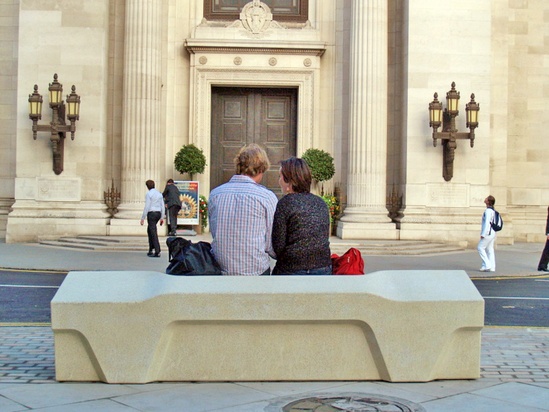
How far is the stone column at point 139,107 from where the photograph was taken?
75.3ft

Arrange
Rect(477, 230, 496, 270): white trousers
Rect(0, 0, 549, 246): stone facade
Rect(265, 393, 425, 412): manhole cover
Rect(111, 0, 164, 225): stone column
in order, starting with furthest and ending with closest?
Rect(111, 0, 164, 225): stone column → Rect(0, 0, 549, 246): stone facade → Rect(477, 230, 496, 270): white trousers → Rect(265, 393, 425, 412): manhole cover

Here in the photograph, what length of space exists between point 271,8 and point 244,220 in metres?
19.0

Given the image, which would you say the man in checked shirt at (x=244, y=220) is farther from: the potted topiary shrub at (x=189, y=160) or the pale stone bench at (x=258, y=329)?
the potted topiary shrub at (x=189, y=160)

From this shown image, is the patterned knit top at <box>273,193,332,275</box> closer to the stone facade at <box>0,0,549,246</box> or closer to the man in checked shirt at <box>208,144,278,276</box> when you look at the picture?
the man in checked shirt at <box>208,144,278,276</box>

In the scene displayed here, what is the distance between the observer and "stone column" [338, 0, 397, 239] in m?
23.0

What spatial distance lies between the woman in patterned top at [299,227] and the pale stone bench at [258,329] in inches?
14.9

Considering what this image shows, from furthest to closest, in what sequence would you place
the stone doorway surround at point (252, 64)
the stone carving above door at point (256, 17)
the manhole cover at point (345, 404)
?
the stone carving above door at point (256, 17), the stone doorway surround at point (252, 64), the manhole cover at point (345, 404)

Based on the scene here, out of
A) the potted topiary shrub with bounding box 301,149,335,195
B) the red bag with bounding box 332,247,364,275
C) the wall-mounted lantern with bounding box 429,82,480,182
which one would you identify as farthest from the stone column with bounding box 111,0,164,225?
the red bag with bounding box 332,247,364,275

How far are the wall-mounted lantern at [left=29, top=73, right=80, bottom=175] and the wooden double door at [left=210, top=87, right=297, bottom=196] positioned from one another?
14.9ft

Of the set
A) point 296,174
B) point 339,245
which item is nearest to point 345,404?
point 296,174

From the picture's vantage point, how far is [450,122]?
2267 centimetres

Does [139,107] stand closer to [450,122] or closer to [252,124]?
[252,124]

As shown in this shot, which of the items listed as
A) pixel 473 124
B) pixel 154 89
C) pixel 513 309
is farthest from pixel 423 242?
pixel 513 309

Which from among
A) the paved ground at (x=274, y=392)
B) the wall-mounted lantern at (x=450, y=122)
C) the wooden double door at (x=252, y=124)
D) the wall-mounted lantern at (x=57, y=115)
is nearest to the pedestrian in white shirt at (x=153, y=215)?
the wall-mounted lantern at (x=57, y=115)
